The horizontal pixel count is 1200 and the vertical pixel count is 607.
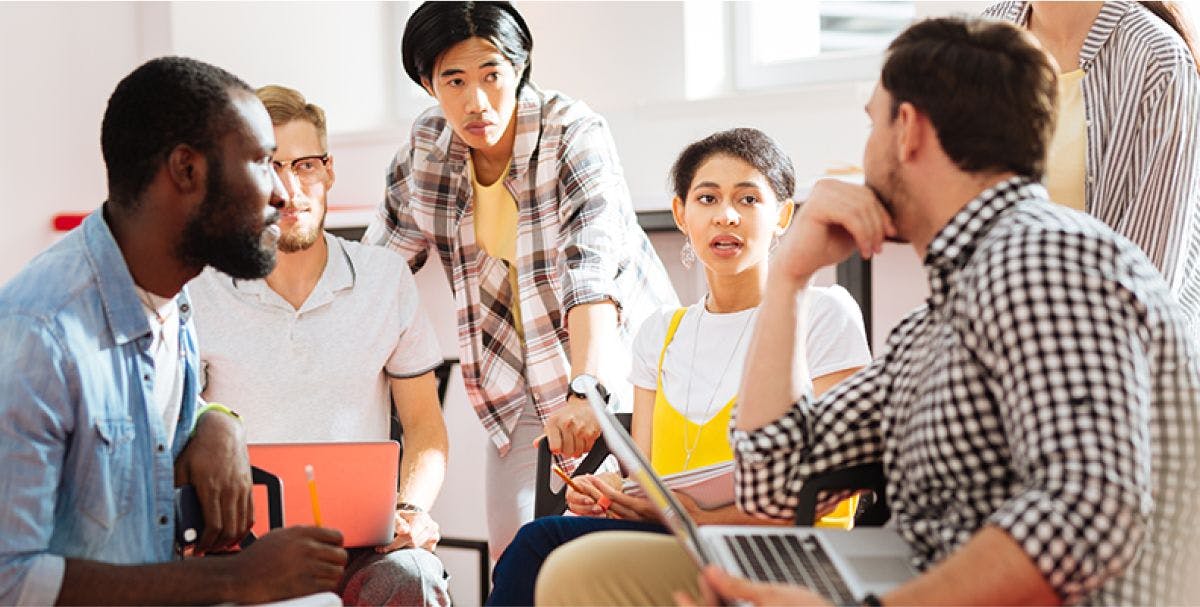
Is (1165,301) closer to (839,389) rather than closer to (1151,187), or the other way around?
(839,389)

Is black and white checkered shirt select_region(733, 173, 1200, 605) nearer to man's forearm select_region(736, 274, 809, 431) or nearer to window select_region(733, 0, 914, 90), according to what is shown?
man's forearm select_region(736, 274, 809, 431)

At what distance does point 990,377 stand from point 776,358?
321mm

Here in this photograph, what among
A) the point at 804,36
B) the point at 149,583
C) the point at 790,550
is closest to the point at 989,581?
the point at 790,550

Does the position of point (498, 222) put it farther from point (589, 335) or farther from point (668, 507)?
point (668, 507)

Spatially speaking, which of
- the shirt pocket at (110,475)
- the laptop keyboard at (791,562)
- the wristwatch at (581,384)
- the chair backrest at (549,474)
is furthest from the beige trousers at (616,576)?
the chair backrest at (549,474)

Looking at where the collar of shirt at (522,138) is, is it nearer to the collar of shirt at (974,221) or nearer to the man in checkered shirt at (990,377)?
the man in checkered shirt at (990,377)

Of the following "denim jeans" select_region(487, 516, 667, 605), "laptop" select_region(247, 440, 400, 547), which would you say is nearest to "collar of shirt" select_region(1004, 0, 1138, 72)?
"denim jeans" select_region(487, 516, 667, 605)

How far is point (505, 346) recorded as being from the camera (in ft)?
8.30

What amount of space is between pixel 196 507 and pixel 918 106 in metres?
0.95

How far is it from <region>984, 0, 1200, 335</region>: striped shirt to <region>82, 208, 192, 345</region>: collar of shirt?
1232 millimetres

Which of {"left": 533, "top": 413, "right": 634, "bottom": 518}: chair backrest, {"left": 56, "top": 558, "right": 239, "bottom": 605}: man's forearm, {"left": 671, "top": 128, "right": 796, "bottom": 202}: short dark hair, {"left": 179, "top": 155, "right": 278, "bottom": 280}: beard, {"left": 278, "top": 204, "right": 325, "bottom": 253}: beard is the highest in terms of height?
{"left": 179, "top": 155, "right": 278, "bottom": 280}: beard

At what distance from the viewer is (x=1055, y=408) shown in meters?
1.04

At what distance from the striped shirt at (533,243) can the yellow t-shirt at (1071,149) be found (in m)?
0.79

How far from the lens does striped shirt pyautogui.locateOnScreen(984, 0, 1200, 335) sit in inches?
69.7
